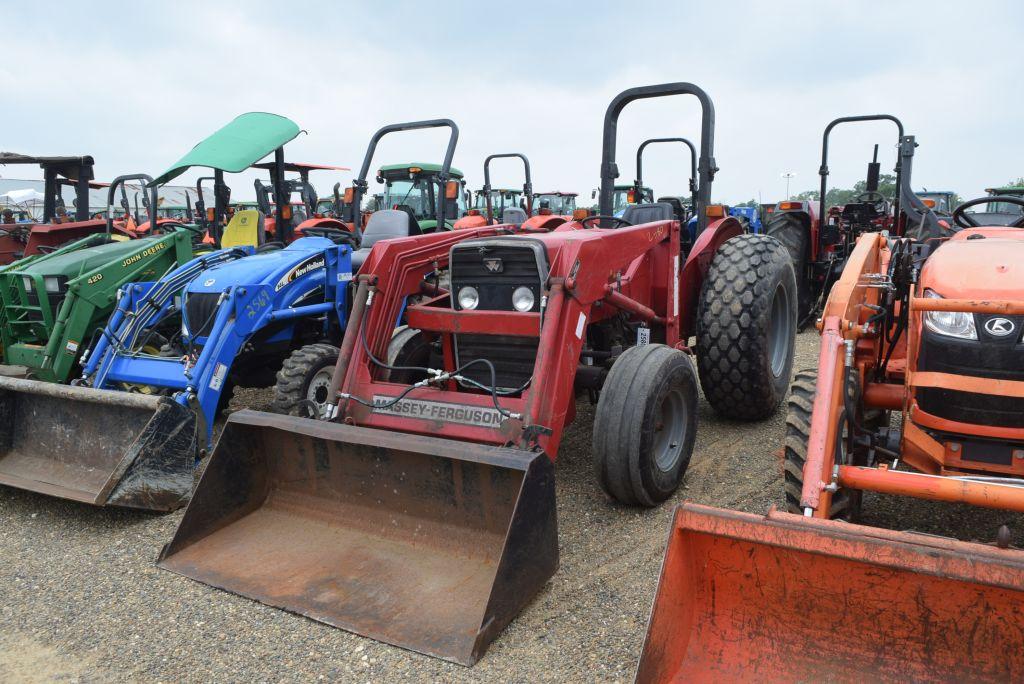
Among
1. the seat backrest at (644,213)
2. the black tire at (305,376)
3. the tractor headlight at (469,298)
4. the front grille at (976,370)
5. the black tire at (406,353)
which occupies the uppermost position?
the seat backrest at (644,213)

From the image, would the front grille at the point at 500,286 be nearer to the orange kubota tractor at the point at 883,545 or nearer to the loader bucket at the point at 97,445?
the orange kubota tractor at the point at 883,545

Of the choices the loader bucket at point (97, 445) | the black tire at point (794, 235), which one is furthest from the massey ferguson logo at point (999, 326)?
the black tire at point (794, 235)

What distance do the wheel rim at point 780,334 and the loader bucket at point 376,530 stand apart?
2998 millimetres

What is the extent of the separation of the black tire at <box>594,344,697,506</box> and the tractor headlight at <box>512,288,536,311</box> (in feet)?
1.74

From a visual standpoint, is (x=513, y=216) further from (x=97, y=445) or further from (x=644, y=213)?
(x=97, y=445)

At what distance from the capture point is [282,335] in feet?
16.9

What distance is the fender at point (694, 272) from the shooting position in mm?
4762

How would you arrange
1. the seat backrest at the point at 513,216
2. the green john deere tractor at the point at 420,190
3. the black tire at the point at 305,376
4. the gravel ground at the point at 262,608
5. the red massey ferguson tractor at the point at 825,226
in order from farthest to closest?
1. the seat backrest at the point at 513,216
2. the green john deere tractor at the point at 420,190
3. the red massey ferguson tractor at the point at 825,226
4. the black tire at the point at 305,376
5. the gravel ground at the point at 262,608

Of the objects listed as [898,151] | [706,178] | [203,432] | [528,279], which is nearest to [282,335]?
[203,432]

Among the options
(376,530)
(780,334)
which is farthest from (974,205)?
(376,530)

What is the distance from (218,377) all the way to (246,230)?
10.8ft

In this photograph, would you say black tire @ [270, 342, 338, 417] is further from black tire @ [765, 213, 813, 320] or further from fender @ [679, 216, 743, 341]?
black tire @ [765, 213, 813, 320]

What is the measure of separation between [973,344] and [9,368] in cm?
668

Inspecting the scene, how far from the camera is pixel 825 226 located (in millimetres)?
8758
